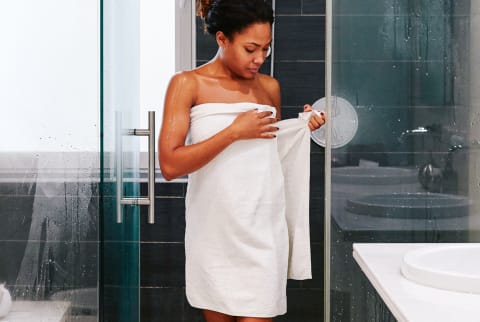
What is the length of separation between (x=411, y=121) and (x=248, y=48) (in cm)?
54

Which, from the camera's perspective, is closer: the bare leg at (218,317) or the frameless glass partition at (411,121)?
the frameless glass partition at (411,121)

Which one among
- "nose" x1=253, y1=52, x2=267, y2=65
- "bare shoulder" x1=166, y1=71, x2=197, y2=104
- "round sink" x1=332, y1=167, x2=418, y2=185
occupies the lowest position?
"round sink" x1=332, y1=167, x2=418, y2=185

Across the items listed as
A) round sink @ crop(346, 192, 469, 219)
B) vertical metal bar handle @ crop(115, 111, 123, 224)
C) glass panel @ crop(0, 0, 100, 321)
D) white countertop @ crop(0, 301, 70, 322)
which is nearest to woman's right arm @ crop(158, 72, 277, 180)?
vertical metal bar handle @ crop(115, 111, 123, 224)

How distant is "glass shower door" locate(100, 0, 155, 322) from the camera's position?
1281mm

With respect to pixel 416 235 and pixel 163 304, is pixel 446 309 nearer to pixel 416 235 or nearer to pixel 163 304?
pixel 416 235

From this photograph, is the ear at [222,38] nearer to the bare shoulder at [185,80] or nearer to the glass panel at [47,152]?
the bare shoulder at [185,80]

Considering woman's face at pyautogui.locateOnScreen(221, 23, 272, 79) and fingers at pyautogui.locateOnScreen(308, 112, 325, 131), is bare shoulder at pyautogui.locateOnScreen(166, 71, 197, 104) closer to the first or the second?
woman's face at pyautogui.locateOnScreen(221, 23, 272, 79)

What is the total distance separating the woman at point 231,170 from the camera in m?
1.77

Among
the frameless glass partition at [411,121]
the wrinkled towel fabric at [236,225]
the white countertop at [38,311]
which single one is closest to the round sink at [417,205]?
the frameless glass partition at [411,121]

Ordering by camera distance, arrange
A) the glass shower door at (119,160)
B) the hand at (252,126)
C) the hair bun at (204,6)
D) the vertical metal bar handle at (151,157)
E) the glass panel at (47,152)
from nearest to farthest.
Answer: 1. the glass panel at (47,152)
2. the glass shower door at (119,160)
3. the vertical metal bar handle at (151,157)
4. the hand at (252,126)
5. the hair bun at (204,6)

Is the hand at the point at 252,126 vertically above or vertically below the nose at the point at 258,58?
below

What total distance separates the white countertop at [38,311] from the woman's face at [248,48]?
891 millimetres

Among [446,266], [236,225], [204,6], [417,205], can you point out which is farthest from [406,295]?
[204,6]

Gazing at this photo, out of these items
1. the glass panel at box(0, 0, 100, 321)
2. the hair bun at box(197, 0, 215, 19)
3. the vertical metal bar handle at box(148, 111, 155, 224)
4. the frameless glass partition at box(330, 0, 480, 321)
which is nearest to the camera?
the glass panel at box(0, 0, 100, 321)
